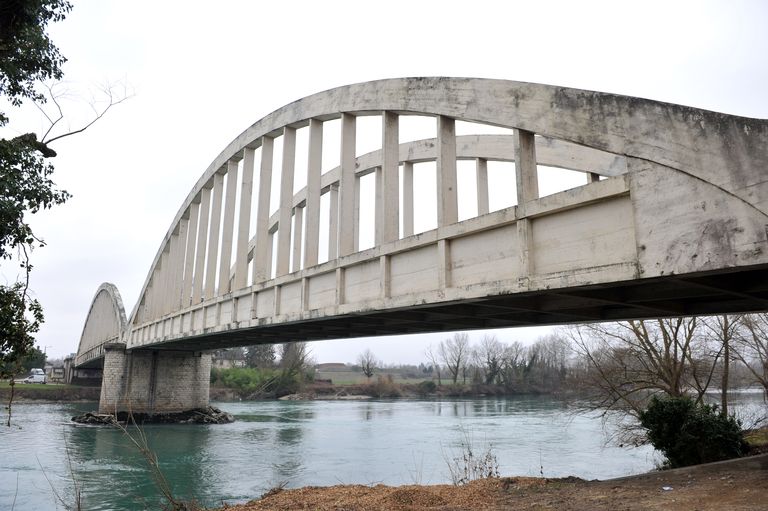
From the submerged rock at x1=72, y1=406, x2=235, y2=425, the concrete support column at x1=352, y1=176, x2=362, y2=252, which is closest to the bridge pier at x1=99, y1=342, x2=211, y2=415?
the submerged rock at x1=72, y1=406, x2=235, y2=425

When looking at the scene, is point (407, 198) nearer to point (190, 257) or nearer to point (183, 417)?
point (190, 257)

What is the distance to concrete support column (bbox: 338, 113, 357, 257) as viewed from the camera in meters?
13.3

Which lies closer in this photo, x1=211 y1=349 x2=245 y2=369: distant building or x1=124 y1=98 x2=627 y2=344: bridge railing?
x1=124 y1=98 x2=627 y2=344: bridge railing

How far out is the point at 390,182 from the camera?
1183cm

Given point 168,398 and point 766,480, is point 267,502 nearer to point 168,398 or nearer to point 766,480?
point 766,480

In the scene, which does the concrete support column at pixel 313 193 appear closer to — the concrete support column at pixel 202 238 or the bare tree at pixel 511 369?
the concrete support column at pixel 202 238

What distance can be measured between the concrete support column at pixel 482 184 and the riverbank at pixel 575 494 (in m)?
7.86

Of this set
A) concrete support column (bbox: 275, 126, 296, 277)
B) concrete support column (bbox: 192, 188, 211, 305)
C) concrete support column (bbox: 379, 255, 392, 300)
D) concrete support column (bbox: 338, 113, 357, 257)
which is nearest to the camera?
concrete support column (bbox: 379, 255, 392, 300)

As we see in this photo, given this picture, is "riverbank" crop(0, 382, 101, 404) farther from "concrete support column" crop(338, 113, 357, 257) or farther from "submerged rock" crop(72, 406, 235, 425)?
"concrete support column" crop(338, 113, 357, 257)

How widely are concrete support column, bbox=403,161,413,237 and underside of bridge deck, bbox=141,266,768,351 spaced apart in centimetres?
311

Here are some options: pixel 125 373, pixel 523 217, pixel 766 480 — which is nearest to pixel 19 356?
pixel 523 217

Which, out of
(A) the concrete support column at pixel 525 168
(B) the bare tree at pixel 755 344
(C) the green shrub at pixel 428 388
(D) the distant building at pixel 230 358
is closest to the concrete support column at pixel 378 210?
→ (A) the concrete support column at pixel 525 168

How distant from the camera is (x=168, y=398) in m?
36.8

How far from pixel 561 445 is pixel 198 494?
1373 centimetres
